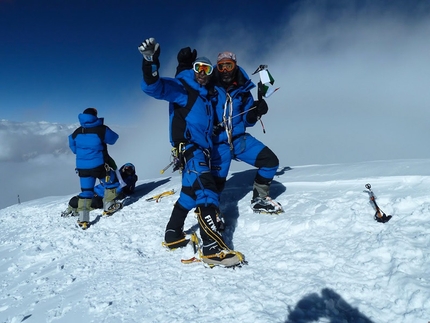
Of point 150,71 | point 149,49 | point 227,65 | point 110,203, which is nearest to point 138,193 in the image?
point 110,203

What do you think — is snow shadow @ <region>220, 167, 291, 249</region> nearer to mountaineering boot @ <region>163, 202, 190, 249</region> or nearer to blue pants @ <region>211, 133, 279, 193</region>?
blue pants @ <region>211, 133, 279, 193</region>

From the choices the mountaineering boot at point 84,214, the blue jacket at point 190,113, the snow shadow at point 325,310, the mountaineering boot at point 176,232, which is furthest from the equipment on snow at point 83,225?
the snow shadow at point 325,310

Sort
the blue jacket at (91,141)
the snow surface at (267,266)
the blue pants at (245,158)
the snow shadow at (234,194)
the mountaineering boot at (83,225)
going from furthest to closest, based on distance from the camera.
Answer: the blue jacket at (91,141), the mountaineering boot at (83,225), the blue pants at (245,158), the snow shadow at (234,194), the snow surface at (267,266)

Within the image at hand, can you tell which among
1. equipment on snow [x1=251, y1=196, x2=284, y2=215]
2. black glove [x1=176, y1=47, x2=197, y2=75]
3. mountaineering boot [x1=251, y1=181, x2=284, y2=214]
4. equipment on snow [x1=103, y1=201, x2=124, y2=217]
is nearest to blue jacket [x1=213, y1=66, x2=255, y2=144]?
black glove [x1=176, y1=47, x2=197, y2=75]

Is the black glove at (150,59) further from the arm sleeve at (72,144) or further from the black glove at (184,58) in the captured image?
the arm sleeve at (72,144)

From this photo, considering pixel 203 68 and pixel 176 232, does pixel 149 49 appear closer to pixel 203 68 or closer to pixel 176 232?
pixel 203 68

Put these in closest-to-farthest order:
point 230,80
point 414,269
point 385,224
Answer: point 414,269
point 385,224
point 230,80

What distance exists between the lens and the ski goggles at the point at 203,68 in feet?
13.0

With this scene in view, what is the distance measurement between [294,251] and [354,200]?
1295 mm

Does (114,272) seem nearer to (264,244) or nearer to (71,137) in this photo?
(264,244)

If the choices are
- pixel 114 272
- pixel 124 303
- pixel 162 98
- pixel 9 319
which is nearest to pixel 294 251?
pixel 124 303

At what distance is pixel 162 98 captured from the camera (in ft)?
12.2

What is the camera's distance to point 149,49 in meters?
3.30

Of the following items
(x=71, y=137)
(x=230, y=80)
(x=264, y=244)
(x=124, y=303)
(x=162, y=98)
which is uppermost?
(x=230, y=80)
